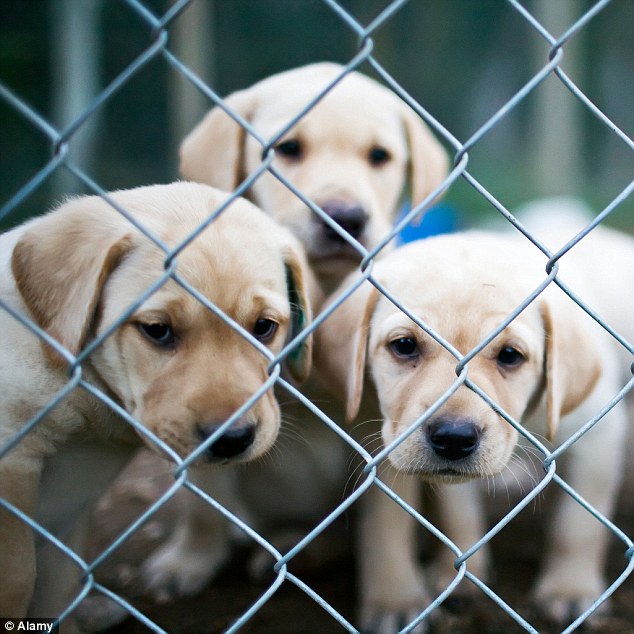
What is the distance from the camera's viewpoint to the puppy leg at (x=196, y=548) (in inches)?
119

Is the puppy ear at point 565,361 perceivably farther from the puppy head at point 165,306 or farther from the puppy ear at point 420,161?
the puppy ear at point 420,161

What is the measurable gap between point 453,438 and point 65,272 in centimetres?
106

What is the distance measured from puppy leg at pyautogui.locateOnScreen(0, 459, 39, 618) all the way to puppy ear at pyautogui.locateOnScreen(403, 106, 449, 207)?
7.71ft

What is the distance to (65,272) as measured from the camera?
6.96 feet

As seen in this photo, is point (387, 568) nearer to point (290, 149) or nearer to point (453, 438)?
point (453, 438)

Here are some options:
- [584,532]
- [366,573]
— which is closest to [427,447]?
[366,573]

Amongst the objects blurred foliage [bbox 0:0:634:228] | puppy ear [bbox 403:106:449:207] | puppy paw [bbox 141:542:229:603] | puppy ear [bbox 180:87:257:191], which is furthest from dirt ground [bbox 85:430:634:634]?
blurred foliage [bbox 0:0:634:228]

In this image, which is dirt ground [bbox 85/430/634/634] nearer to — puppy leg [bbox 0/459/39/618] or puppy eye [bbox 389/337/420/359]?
puppy leg [bbox 0/459/39/618]

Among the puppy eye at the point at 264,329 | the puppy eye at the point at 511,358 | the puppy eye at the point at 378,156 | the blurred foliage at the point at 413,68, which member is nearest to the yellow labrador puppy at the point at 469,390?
the puppy eye at the point at 511,358

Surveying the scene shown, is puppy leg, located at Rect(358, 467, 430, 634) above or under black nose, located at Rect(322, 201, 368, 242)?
under

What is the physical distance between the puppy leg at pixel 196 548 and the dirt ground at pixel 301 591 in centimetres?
5

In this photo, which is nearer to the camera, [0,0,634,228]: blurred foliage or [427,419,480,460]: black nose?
[427,419,480,460]: black nose

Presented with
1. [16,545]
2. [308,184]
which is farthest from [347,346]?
[16,545]

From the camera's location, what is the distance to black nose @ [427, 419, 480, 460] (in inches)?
90.2
